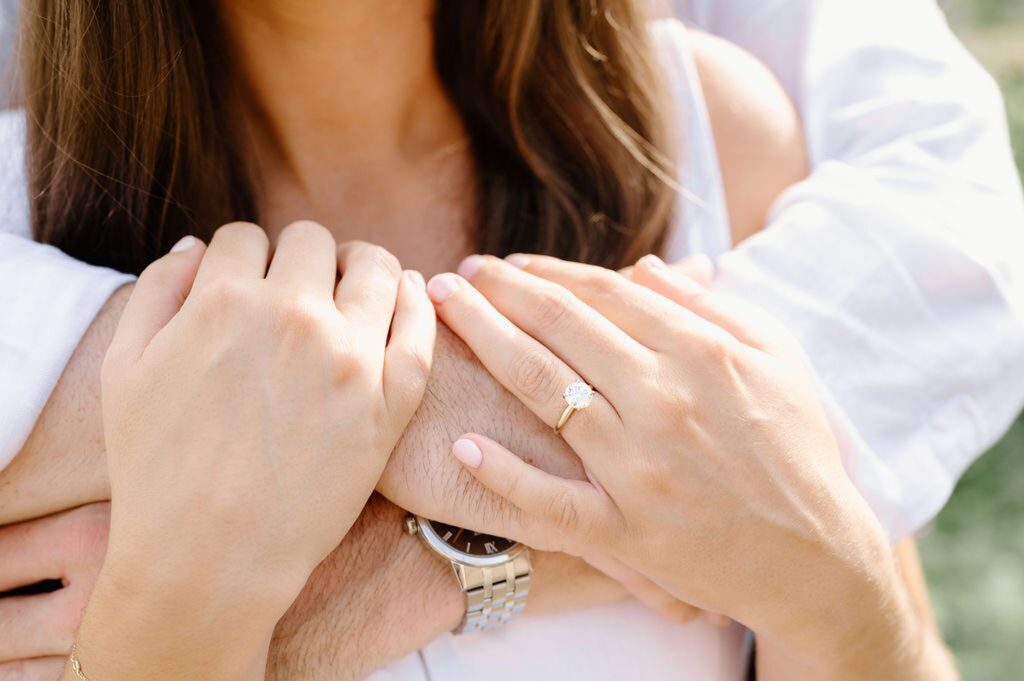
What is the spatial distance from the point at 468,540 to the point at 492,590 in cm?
7

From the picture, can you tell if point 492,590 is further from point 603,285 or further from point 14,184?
point 14,184

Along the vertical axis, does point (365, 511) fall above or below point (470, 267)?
below

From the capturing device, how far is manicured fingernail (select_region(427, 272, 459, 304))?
53.4 inches

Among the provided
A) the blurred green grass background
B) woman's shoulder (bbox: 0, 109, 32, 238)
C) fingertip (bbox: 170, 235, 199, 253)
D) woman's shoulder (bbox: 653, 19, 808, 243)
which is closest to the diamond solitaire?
fingertip (bbox: 170, 235, 199, 253)

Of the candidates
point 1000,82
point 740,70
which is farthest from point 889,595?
point 1000,82

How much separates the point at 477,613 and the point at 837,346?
0.66 meters

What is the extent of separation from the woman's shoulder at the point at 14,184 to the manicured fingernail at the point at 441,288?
28.9 inches

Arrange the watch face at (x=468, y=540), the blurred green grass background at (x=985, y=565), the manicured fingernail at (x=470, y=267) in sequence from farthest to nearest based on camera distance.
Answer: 1. the blurred green grass background at (x=985, y=565)
2. the manicured fingernail at (x=470, y=267)
3. the watch face at (x=468, y=540)

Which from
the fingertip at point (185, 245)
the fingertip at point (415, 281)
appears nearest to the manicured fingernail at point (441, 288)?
the fingertip at point (415, 281)

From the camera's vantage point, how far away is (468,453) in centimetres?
124

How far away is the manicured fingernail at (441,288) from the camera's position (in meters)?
1.36

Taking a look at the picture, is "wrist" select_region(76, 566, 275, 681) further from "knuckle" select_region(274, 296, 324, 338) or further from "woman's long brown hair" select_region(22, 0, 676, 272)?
"woman's long brown hair" select_region(22, 0, 676, 272)

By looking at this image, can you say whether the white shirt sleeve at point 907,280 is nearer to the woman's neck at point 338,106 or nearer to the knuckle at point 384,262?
the knuckle at point 384,262

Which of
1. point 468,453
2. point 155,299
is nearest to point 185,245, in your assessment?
point 155,299
